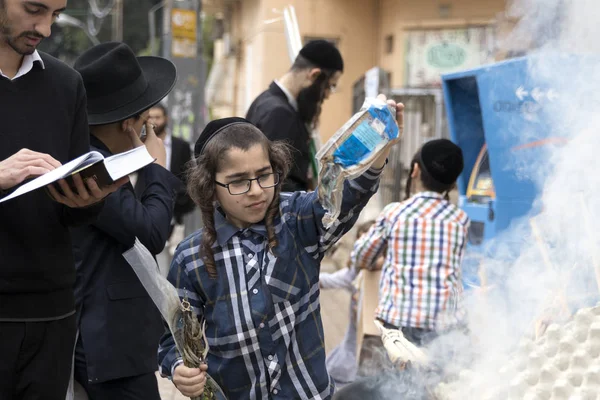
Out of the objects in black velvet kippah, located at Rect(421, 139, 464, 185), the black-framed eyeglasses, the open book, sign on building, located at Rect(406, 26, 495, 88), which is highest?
the open book

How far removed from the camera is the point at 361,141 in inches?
81.7

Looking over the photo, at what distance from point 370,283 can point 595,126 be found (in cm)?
205

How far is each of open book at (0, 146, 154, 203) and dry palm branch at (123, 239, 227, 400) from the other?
1.01 ft

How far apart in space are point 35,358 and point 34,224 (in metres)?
0.39

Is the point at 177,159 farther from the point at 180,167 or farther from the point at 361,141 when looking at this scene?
the point at 361,141

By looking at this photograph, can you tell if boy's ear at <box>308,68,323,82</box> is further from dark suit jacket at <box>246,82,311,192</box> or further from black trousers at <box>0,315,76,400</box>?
black trousers at <box>0,315,76,400</box>

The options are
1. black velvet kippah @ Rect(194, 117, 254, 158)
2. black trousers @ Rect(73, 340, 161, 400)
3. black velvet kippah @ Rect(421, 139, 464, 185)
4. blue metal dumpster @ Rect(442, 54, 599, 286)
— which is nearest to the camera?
black velvet kippah @ Rect(194, 117, 254, 158)

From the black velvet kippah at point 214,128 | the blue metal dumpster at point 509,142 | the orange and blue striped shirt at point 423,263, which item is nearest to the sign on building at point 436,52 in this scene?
the blue metal dumpster at point 509,142

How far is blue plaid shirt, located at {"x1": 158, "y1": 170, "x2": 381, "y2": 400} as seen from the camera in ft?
7.93

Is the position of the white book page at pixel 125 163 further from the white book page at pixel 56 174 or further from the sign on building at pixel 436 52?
the sign on building at pixel 436 52

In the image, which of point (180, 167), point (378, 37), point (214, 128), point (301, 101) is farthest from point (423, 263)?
point (378, 37)

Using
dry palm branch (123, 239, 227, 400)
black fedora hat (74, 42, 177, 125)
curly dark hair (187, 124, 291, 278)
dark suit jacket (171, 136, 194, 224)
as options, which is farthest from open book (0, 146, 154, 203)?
dark suit jacket (171, 136, 194, 224)

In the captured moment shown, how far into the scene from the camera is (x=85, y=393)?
2.84 metres

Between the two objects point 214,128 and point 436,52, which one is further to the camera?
point 436,52
